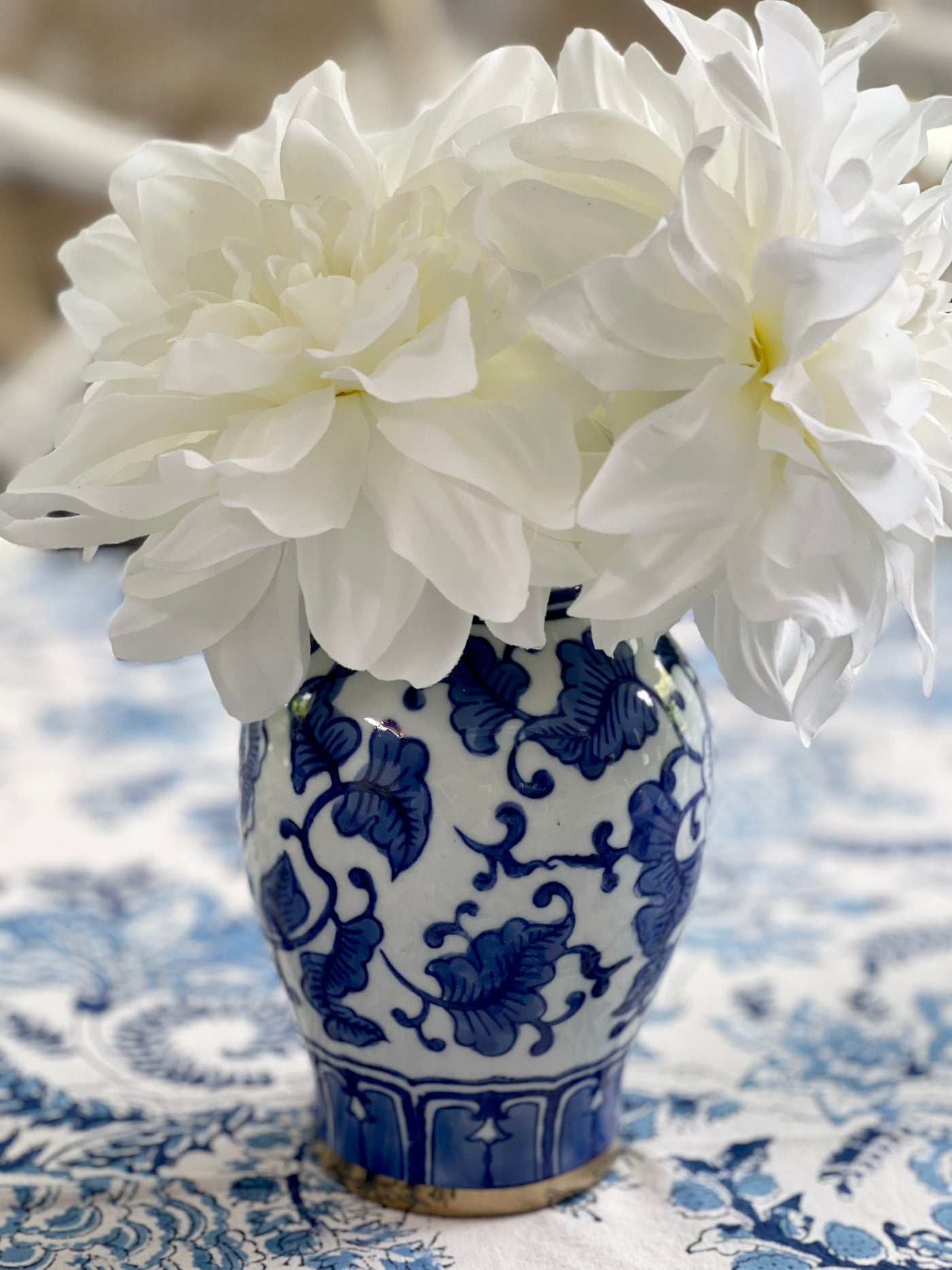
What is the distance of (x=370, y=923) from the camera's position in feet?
1.28

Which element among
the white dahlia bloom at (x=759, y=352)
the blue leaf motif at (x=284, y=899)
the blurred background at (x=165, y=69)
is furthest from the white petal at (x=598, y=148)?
the blurred background at (x=165, y=69)

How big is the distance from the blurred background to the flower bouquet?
121cm

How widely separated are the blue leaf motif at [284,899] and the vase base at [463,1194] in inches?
3.6

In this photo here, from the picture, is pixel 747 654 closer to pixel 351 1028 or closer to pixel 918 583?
pixel 918 583

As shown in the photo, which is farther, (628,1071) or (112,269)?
(628,1071)

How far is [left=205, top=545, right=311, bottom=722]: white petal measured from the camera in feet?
1.16

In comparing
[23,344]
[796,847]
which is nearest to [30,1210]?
[796,847]

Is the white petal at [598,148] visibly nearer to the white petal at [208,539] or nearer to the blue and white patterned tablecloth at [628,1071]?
the white petal at [208,539]

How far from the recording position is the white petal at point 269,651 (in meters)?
0.35

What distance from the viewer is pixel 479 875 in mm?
382

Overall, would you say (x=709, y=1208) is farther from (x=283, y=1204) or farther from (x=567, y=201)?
(x=567, y=201)

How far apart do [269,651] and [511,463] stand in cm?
8

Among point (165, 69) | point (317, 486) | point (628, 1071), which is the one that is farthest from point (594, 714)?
point (165, 69)

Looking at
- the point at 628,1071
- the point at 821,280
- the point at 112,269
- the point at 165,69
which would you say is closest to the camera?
the point at 821,280
